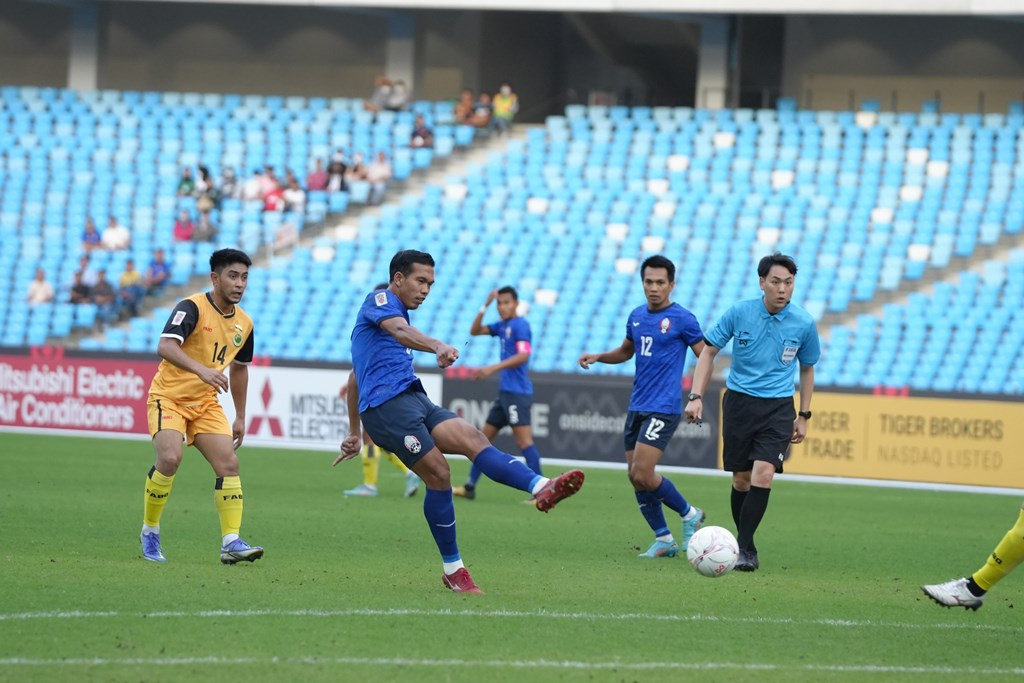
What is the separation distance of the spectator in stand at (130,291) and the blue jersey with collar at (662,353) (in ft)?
63.1

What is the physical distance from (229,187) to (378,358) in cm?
2348

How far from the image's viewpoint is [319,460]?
2048 cm

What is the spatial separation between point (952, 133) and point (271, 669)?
25403 millimetres

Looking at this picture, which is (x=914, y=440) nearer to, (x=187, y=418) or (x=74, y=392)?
(x=74, y=392)

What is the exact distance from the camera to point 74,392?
2350 cm

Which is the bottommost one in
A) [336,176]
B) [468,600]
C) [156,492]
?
[468,600]

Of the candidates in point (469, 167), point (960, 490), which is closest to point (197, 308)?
point (960, 490)

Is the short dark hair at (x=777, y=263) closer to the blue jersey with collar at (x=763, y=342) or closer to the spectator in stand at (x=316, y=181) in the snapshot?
the blue jersey with collar at (x=763, y=342)

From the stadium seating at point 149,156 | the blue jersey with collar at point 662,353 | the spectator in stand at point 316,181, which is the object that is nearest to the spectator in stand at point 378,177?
the stadium seating at point 149,156

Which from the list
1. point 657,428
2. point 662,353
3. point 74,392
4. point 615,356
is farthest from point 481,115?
point 657,428

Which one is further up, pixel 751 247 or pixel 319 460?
pixel 751 247

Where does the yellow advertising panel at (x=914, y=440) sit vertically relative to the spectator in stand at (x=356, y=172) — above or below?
below

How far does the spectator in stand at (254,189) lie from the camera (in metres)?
31.5

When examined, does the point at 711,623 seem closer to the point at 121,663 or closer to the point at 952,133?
the point at 121,663
